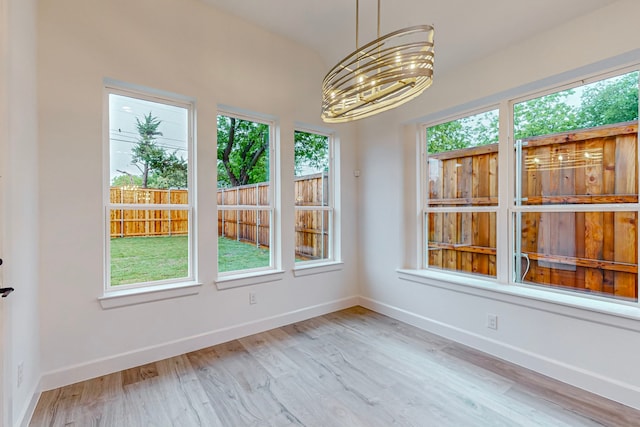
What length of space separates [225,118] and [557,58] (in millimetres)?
2931

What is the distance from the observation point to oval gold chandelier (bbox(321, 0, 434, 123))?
1.49 meters

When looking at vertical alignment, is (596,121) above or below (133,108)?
below

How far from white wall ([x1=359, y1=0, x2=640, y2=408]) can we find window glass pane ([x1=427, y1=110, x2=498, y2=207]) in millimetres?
180

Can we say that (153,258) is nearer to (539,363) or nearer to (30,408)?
(30,408)

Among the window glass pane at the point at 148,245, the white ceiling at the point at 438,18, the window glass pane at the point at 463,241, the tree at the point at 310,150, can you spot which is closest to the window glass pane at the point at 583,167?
the window glass pane at the point at 463,241

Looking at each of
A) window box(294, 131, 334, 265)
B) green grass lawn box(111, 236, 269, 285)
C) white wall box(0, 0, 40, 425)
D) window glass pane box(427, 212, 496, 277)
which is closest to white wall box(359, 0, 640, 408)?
window glass pane box(427, 212, 496, 277)

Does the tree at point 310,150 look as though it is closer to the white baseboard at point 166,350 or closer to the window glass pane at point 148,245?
the window glass pane at point 148,245

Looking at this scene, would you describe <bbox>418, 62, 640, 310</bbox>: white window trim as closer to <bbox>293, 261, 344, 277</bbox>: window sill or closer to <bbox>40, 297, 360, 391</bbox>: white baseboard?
<bbox>293, 261, 344, 277</bbox>: window sill

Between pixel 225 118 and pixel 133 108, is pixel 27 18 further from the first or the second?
pixel 225 118

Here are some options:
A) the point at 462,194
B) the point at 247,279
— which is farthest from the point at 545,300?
the point at 247,279

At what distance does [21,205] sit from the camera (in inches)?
69.0

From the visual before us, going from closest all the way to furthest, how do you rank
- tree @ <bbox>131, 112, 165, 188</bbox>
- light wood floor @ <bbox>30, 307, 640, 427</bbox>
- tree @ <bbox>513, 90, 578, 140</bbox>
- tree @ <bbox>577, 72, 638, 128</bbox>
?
light wood floor @ <bbox>30, 307, 640, 427</bbox>
tree @ <bbox>577, 72, 638, 128</bbox>
tree @ <bbox>513, 90, 578, 140</bbox>
tree @ <bbox>131, 112, 165, 188</bbox>

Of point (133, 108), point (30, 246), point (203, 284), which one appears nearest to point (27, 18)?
point (133, 108)

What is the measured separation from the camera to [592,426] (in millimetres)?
1761
